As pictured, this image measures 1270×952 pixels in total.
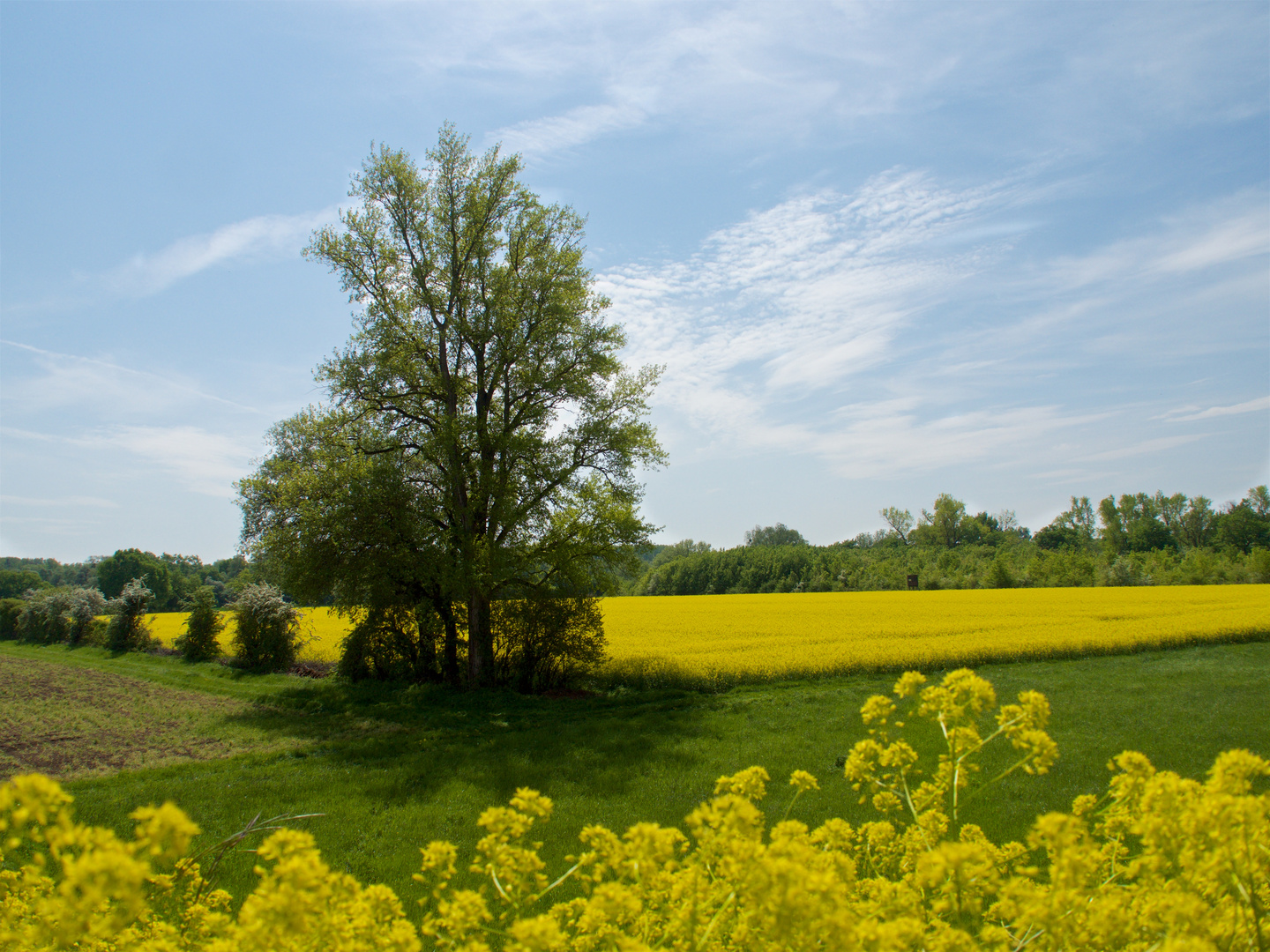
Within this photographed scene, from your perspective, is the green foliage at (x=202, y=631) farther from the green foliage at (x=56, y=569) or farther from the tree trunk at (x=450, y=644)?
the green foliage at (x=56, y=569)

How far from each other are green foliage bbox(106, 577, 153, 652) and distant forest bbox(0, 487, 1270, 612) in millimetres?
4328

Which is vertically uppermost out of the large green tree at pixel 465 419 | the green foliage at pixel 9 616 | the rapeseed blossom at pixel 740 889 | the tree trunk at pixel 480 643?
the large green tree at pixel 465 419

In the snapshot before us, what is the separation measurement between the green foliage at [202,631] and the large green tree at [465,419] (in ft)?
24.4

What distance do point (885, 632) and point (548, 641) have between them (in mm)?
11729

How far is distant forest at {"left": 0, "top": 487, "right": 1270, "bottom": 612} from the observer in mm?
47719

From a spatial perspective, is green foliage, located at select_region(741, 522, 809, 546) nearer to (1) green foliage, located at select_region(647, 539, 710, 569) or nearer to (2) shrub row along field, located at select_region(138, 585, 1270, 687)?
(1) green foliage, located at select_region(647, 539, 710, 569)

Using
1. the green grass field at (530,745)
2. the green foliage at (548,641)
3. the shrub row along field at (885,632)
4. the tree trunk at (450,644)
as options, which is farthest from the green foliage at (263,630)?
the green foliage at (548,641)

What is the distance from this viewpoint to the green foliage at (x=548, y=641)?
15602 mm

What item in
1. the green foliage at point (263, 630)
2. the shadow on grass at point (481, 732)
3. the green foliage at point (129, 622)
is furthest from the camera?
the green foliage at point (129, 622)

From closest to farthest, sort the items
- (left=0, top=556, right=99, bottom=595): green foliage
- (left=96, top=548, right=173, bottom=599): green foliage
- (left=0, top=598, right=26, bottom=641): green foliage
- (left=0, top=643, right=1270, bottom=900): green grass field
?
1. (left=0, top=643, right=1270, bottom=900): green grass field
2. (left=0, top=598, right=26, bottom=641): green foliage
3. (left=96, top=548, right=173, bottom=599): green foliage
4. (left=0, top=556, right=99, bottom=595): green foliage

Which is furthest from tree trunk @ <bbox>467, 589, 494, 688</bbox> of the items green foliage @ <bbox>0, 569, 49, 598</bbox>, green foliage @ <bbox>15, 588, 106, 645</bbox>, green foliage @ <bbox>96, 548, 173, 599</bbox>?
green foliage @ <bbox>0, 569, 49, 598</bbox>

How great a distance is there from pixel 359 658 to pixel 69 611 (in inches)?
870

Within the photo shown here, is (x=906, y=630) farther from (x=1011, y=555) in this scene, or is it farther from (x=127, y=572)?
(x=127, y=572)

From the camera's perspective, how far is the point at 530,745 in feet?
34.1
